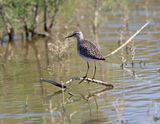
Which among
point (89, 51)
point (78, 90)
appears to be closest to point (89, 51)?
point (89, 51)


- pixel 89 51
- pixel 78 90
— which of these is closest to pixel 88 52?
pixel 89 51

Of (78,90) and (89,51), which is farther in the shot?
(89,51)

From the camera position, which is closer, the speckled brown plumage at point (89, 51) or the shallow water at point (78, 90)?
the shallow water at point (78, 90)

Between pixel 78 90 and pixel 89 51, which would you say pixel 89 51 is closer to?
pixel 89 51

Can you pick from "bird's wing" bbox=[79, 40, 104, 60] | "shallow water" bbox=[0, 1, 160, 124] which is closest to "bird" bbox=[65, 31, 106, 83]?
"bird's wing" bbox=[79, 40, 104, 60]

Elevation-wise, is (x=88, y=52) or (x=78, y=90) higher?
(x=88, y=52)

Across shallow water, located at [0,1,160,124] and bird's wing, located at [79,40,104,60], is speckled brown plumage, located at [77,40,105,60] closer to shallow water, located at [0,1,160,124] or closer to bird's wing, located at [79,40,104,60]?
bird's wing, located at [79,40,104,60]

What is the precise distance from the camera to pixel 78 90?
43.1ft

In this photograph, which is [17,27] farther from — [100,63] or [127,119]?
[127,119]

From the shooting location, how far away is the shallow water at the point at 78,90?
1071 centimetres

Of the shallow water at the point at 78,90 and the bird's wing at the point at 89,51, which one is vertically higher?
the bird's wing at the point at 89,51

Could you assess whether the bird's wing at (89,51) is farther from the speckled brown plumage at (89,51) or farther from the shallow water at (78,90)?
the shallow water at (78,90)

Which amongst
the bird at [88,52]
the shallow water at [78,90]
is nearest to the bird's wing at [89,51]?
the bird at [88,52]

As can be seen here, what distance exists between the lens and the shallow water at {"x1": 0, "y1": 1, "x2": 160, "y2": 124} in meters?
10.7
